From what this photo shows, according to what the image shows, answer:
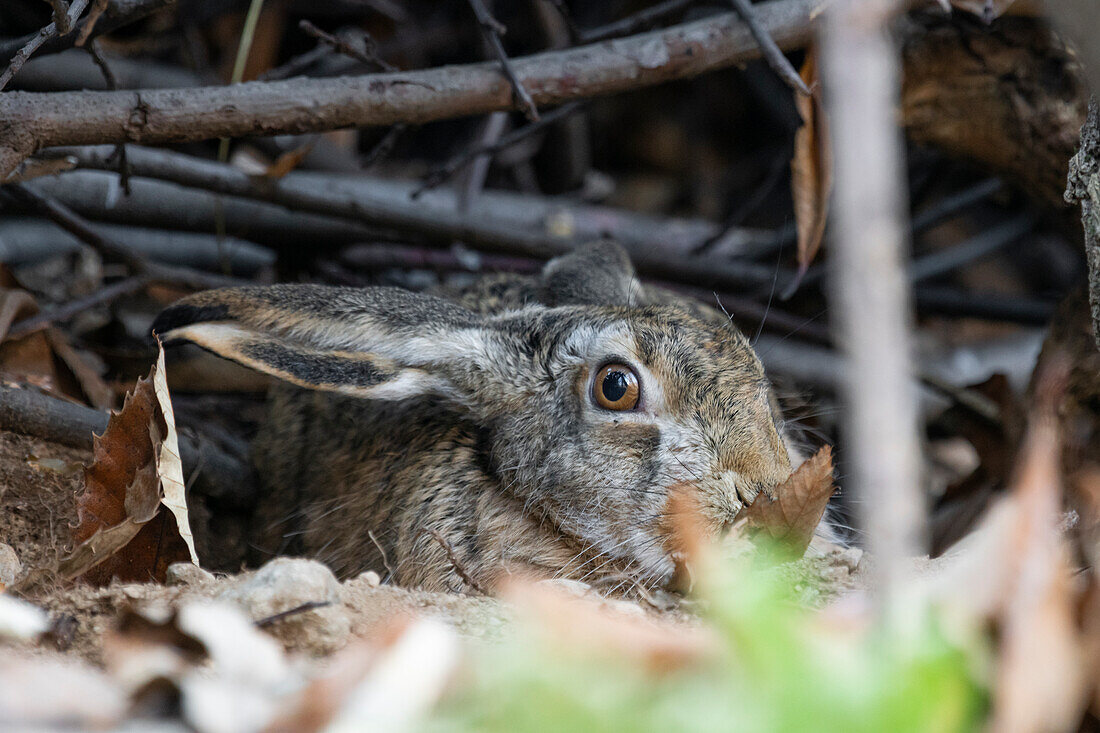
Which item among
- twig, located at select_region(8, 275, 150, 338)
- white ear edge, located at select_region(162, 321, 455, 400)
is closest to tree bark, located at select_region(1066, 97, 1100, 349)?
white ear edge, located at select_region(162, 321, 455, 400)

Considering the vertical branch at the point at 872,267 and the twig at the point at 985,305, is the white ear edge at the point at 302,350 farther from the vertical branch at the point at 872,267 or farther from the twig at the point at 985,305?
the twig at the point at 985,305

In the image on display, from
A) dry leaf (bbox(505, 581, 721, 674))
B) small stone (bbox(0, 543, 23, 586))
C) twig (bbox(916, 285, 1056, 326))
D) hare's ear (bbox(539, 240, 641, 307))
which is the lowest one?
small stone (bbox(0, 543, 23, 586))

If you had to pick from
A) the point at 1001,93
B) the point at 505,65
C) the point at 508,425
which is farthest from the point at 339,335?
the point at 1001,93

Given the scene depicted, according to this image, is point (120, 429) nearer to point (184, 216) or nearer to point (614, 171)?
point (184, 216)

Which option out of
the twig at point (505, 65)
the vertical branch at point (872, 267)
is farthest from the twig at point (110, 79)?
the vertical branch at point (872, 267)

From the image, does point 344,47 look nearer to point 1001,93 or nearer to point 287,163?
point 287,163

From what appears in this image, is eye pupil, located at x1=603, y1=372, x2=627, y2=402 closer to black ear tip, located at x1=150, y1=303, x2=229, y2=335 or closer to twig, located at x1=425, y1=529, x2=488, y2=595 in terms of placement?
twig, located at x1=425, y1=529, x2=488, y2=595
